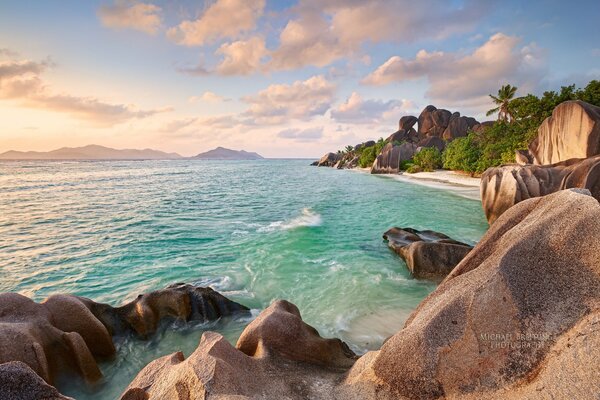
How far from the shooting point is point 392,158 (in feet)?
228

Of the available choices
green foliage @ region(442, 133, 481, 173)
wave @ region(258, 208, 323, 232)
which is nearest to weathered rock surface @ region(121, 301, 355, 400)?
wave @ region(258, 208, 323, 232)

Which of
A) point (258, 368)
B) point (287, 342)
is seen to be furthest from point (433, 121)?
point (258, 368)

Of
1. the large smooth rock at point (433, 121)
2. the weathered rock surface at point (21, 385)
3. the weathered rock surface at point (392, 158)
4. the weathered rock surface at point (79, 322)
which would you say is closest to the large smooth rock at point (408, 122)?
the large smooth rock at point (433, 121)

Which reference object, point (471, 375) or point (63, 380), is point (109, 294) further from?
point (471, 375)

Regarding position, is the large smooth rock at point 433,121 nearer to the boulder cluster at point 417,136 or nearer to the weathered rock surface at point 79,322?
the boulder cluster at point 417,136

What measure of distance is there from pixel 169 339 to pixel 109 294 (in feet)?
16.0

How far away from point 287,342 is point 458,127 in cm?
9260

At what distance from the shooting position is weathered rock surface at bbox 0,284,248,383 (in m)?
5.28

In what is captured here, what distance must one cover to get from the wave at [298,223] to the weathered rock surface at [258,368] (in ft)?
48.6

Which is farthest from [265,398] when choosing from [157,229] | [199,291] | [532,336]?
[157,229]

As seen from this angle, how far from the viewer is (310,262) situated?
557 inches

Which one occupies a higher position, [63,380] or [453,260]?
[453,260]

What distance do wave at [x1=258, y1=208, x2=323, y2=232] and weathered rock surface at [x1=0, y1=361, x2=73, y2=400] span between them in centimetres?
1688

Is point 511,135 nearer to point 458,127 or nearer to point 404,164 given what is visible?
point 404,164
